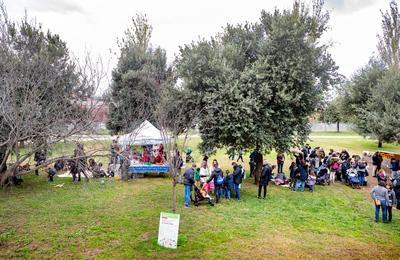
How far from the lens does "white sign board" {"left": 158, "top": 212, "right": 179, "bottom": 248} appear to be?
6.26 metres

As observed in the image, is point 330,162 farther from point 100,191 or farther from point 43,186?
point 43,186

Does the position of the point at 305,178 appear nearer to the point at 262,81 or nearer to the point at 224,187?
the point at 224,187

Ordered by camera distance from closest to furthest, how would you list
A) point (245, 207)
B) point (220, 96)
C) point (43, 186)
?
1. point (245, 207)
2. point (220, 96)
3. point (43, 186)

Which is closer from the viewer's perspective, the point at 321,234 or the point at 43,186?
the point at 321,234

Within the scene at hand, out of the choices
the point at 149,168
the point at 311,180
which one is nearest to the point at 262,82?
the point at 311,180

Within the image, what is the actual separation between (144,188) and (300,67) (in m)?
9.89

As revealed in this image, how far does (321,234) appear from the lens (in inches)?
297

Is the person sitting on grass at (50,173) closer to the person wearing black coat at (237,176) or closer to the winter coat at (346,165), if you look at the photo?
the person wearing black coat at (237,176)

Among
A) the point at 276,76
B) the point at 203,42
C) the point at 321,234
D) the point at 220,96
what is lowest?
the point at 321,234

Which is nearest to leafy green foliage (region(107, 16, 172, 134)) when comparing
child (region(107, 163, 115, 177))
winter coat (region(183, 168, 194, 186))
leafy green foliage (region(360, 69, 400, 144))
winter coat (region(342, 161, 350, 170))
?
child (region(107, 163, 115, 177))

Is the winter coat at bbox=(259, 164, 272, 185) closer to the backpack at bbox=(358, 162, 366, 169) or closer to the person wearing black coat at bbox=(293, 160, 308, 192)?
the person wearing black coat at bbox=(293, 160, 308, 192)

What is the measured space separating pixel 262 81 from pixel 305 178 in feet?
18.0

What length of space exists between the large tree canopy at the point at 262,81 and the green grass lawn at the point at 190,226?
10.4ft

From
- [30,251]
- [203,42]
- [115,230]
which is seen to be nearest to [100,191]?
[115,230]
